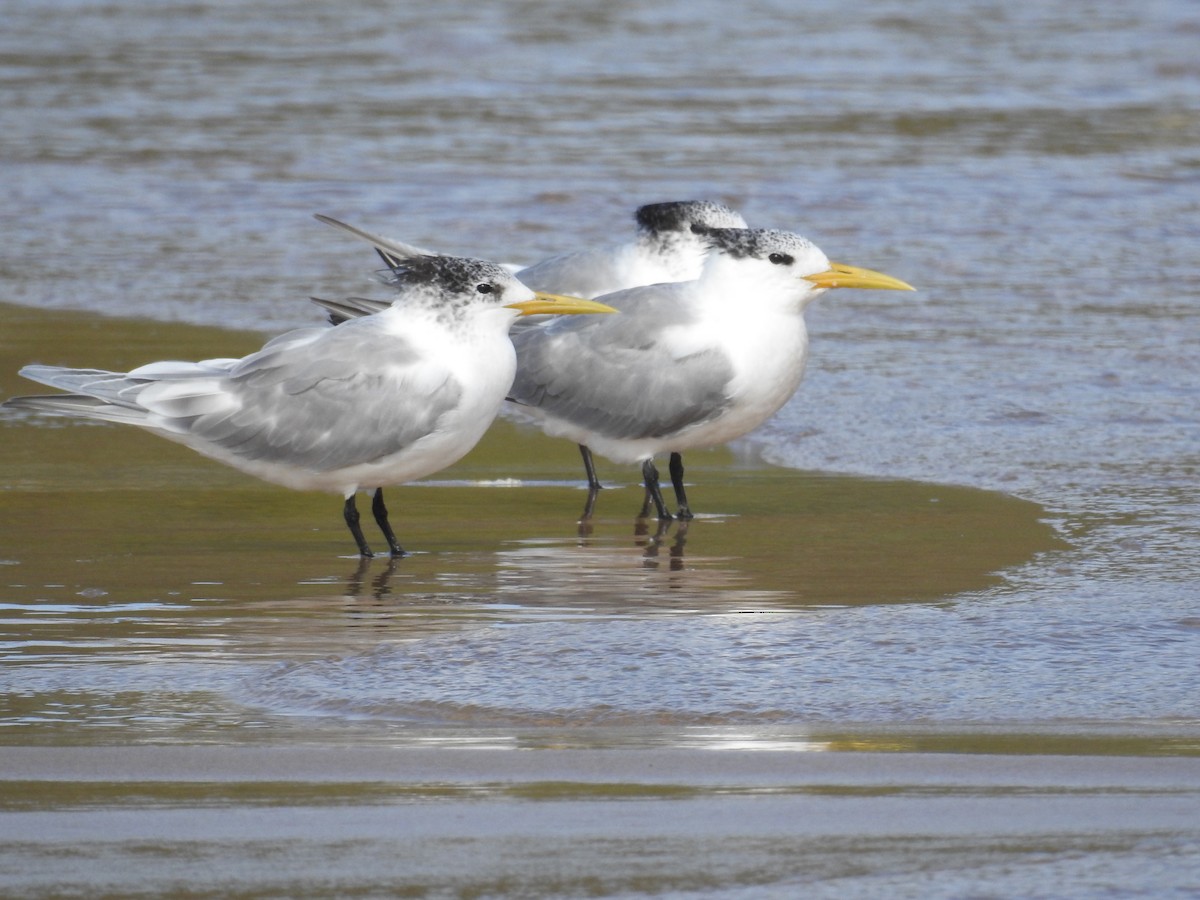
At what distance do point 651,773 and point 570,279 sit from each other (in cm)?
393

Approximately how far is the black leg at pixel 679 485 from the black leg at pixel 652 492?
0.05 metres

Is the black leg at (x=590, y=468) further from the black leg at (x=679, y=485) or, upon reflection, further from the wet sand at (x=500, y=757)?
the wet sand at (x=500, y=757)

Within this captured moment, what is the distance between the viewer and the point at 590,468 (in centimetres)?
660

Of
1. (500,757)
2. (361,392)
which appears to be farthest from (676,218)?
(500,757)

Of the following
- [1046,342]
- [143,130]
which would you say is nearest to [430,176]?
[143,130]

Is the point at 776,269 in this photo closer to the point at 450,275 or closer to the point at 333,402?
the point at 450,275

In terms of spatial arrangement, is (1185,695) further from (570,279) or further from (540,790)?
(570,279)

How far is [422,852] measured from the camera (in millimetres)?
3213

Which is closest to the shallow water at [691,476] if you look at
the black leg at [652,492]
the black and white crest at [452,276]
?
the black leg at [652,492]

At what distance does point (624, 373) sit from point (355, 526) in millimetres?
1141

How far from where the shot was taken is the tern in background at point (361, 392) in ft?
18.5

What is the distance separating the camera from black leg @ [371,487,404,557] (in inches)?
222

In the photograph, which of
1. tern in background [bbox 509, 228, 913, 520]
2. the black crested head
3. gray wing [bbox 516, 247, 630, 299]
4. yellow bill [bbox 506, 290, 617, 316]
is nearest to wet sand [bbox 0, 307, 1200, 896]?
tern in background [bbox 509, 228, 913, 520]

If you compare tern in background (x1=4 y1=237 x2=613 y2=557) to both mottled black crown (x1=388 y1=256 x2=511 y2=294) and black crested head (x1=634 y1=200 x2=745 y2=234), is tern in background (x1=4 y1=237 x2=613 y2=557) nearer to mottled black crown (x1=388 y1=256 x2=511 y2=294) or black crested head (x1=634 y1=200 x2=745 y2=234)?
mottled black crown (x1=388 y1=256 x2=511 y2=294)
